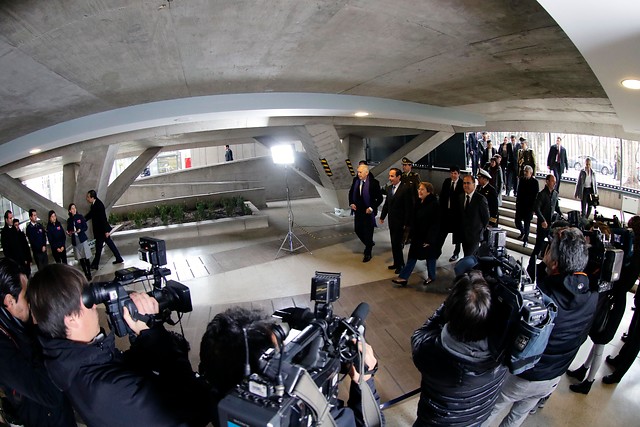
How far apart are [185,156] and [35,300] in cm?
2219

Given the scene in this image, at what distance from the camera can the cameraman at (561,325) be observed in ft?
7.27

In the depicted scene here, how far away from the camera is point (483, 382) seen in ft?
6.05

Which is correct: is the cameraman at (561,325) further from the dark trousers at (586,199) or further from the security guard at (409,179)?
the dark trousers at (586,199)

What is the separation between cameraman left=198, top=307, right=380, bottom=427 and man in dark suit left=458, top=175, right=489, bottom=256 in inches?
168

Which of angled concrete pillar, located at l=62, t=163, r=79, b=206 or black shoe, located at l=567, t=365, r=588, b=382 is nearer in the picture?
black shoe, located at l=567, t=365, r=588, b=382

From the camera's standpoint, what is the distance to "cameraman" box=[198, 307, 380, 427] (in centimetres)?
130

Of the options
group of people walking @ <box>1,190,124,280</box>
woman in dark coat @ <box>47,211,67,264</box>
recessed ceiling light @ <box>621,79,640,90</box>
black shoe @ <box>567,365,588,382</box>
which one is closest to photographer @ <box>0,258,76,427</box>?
black shoe @ <box>567,365,588,382</box>

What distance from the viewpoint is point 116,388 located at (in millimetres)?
1469

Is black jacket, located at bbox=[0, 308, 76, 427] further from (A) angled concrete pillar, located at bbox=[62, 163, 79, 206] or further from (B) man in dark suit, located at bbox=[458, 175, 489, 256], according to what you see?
(A) angled concrete pillar, located at bbox=[62, 163, 79, 206]

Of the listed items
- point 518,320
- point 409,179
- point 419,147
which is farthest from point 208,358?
point 419,147

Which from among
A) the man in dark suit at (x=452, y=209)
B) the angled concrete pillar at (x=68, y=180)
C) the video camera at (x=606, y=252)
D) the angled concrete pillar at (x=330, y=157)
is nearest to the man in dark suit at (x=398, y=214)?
the man in dark suit at (x=452, y=209)

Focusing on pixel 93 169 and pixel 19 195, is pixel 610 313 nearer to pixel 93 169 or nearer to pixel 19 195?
pixel 93 169

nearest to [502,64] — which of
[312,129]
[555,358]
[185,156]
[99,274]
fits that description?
[555,358]

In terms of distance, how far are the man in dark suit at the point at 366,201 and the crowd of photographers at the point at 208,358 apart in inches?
165
